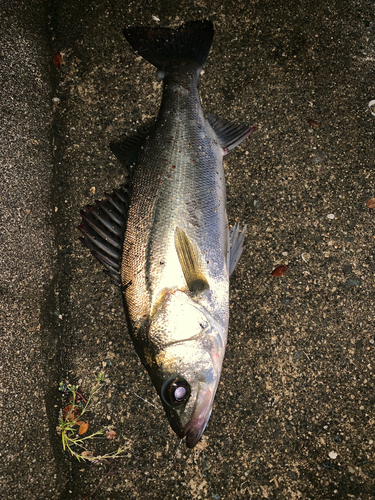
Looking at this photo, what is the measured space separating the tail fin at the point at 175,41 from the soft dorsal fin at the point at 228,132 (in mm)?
515

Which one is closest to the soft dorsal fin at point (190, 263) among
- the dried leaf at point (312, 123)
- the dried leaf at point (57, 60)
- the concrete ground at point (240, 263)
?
the concrete ground at point (240, 263)

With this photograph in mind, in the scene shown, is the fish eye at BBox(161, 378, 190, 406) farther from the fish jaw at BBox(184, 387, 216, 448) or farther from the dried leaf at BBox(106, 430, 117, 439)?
the dried leaf at BBox(106, 430, 117, 439)

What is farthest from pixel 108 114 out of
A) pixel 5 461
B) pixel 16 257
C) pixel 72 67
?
pixel 5 461

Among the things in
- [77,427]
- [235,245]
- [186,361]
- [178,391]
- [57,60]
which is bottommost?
[77,427]

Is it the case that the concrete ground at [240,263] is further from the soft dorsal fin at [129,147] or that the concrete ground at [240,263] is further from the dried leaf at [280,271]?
the soft dorsal fin at [129,147]

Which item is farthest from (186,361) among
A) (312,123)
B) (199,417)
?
(312,123)

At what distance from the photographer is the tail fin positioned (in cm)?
268

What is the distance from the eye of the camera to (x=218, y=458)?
101 inches

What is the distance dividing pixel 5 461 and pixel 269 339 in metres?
2.22

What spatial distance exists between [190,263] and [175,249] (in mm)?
139

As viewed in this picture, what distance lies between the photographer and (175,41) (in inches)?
106

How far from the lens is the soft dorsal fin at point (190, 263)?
2.10 m

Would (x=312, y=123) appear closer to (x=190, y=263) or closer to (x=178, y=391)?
(x=190, y=263)

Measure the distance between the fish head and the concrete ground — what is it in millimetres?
677
